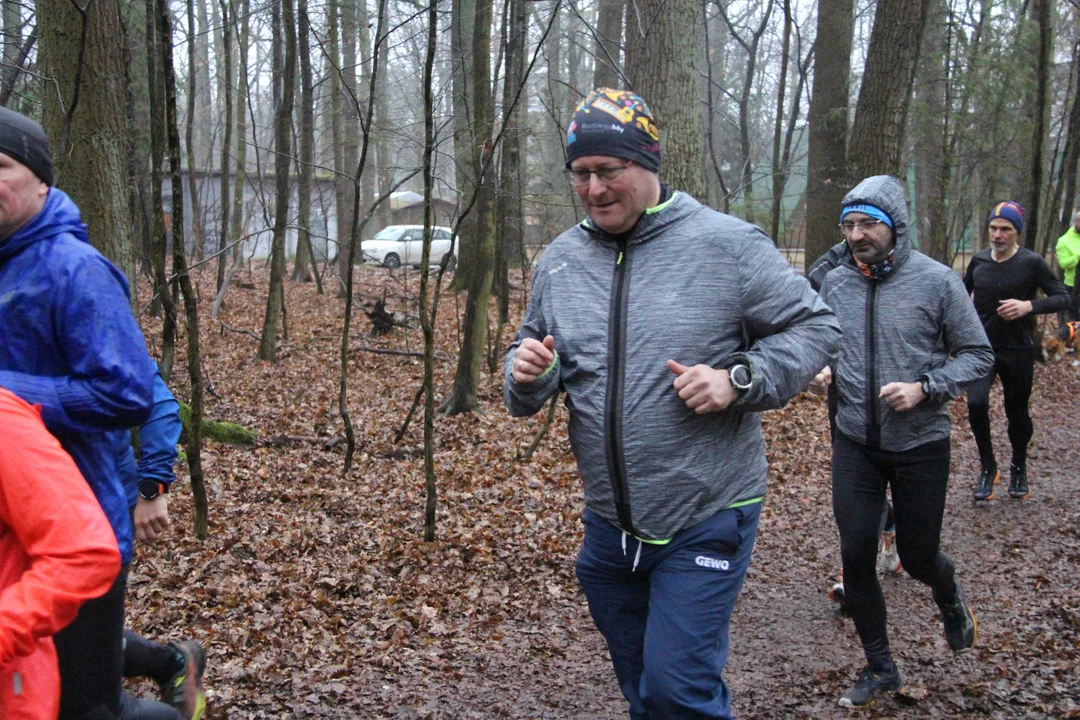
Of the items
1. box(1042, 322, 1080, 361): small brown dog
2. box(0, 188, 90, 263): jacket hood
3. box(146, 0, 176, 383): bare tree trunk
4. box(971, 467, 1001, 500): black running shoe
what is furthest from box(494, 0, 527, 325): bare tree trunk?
box(1042, 322, 1080, 361): small brown dog

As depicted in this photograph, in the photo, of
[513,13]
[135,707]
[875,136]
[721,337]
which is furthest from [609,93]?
[875,136]

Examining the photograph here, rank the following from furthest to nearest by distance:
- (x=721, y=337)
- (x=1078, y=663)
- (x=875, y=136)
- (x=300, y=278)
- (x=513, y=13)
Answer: (x=300, y=278) < (x=875, y=136) < (x=513, y=13) < (x=1078, y=663) < (x=721, y=337)

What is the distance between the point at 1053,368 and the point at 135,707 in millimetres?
15446

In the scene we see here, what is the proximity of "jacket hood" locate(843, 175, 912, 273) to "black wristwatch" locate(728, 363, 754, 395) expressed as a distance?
199 centimetres

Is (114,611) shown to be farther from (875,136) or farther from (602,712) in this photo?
(875,136)

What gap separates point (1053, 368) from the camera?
→ 15062 mm

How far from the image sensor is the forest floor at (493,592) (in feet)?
14.9

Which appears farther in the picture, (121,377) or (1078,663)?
(1078,663)

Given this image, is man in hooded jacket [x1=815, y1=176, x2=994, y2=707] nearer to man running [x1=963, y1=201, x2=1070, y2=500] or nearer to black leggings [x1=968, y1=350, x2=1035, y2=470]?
man running [x1=963, y1=201, x2=1070, y2=500]

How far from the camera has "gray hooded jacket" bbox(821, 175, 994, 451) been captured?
435cm

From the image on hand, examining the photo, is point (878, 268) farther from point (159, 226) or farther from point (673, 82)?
point (673, 82)

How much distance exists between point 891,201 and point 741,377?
2162 millimetres

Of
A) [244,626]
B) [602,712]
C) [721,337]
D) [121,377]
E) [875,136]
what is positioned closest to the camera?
[121,377]

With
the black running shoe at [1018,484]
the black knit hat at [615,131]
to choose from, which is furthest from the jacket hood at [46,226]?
the black running shoe at [1018,484]
